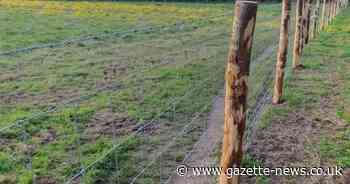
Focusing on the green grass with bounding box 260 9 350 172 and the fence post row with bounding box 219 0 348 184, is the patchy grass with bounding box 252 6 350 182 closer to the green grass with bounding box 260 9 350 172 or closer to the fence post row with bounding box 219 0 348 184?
the green grass with bounding box 260 9 350 172

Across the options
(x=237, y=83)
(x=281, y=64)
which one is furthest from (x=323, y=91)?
(x=237, y=83)

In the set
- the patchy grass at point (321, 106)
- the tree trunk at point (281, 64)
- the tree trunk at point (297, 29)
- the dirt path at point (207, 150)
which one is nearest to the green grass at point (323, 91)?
the patchy grass at point (321, 106)

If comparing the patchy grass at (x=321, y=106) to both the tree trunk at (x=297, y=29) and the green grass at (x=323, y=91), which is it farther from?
the tree trunk at (x=297, y=29)

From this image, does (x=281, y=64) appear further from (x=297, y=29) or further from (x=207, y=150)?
(x=297, y=29)

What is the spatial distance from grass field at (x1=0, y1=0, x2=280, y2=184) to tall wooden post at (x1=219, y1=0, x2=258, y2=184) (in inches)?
57.0

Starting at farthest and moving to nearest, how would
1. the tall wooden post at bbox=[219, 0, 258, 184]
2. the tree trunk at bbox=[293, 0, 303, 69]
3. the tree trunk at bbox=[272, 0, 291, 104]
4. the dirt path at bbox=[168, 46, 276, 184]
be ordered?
the tree trunk at bbox=[293, 0, 303, 69], the tree trunk at bbox=[272, 0, 291, 104], the dirt path at bbox=[168, 46, 276, 184], the tall wooden post at bbox=[219, 0, 258, 184]

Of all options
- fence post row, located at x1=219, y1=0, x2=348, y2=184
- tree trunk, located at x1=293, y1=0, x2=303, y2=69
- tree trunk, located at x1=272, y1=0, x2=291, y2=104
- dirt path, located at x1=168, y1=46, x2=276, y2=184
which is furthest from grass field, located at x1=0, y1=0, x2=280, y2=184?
fence post row, located at x1=219, y1=0, x2=348, y2=184

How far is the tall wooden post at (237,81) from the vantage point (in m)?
3.46

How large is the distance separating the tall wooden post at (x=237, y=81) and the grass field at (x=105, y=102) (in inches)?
57.0

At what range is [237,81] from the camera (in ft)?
11.7

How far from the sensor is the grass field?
5382 millimetres

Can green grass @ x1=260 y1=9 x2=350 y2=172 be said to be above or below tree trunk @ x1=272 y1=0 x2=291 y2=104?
below

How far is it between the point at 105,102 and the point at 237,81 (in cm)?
459

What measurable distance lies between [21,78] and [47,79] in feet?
1.71
